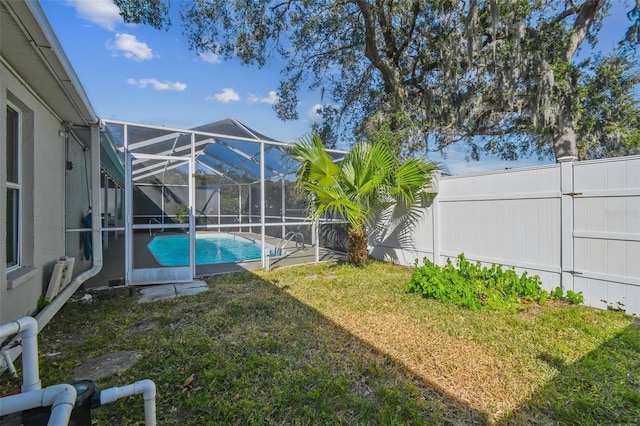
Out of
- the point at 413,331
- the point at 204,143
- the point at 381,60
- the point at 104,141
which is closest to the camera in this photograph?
the point at 413,331

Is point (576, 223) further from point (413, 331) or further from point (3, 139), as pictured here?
point (3, 139)

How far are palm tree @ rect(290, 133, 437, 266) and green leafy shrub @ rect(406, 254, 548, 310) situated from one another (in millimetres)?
1705

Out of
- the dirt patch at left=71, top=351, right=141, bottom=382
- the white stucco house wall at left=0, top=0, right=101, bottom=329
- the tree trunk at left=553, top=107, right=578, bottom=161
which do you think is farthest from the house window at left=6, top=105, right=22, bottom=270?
the tree trunk at left=553, top=107, right=578, bottom=161

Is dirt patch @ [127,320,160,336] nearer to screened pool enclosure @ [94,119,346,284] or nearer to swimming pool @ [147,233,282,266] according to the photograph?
screened pool enclosure @ [94,119,346,284]

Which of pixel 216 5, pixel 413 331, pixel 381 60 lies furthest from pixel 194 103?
pixel 413 331

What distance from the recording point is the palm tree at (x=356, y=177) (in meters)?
5.48

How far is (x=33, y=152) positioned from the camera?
3.17 m

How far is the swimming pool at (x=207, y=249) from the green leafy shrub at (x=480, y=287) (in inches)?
167

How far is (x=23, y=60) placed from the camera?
2572 millimetres

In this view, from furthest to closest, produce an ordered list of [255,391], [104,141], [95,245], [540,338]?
[104,141] < [95,245] < [540,338] < [255,391]

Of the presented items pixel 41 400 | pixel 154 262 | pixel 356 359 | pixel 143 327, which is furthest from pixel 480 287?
pixel 154 262

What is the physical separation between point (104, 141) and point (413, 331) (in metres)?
6.05

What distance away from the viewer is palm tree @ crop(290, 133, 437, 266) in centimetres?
548

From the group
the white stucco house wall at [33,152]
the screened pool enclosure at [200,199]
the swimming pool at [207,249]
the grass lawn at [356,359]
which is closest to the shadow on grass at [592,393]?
the grass lawn at [356,359]
